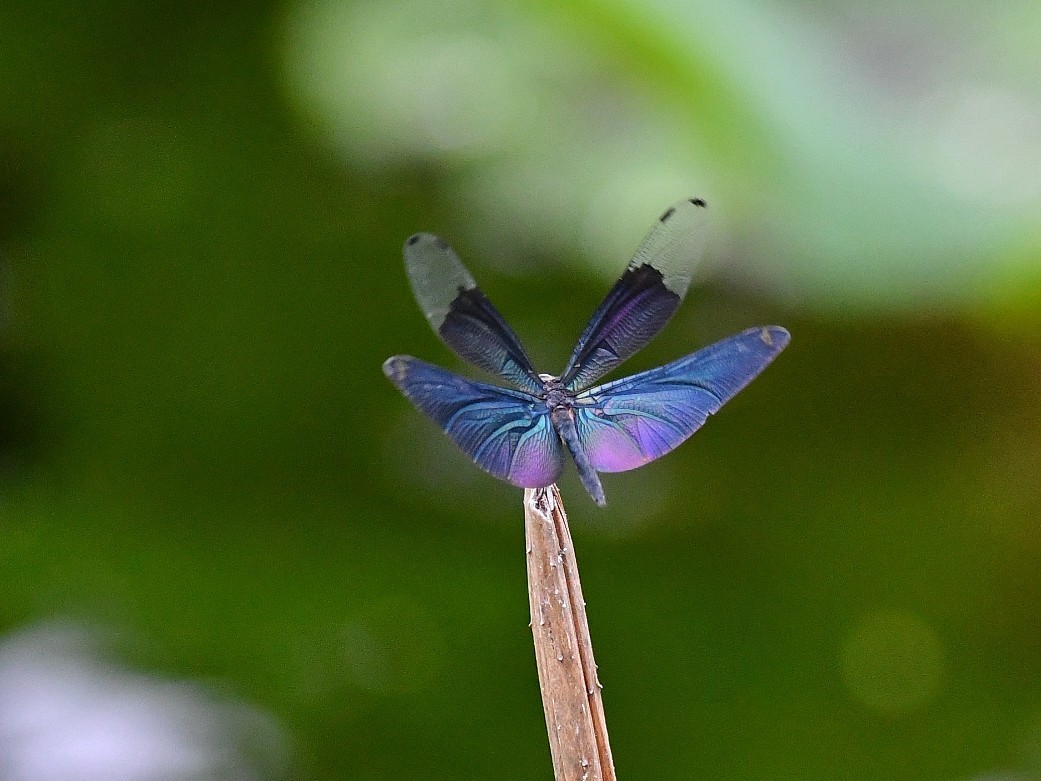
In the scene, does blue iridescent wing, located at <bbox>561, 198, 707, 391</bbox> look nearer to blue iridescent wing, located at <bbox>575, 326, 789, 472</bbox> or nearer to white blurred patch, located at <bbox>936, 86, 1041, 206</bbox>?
blue iridescent wing, located at <bbox>575, 326, 789, 472</bbox>

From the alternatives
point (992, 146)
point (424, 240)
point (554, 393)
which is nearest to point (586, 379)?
point (554, 393)

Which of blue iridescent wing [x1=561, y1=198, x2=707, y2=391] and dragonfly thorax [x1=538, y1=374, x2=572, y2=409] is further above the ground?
blue iridescent wing [x1=561, y1=198, x2=707, y2=391]

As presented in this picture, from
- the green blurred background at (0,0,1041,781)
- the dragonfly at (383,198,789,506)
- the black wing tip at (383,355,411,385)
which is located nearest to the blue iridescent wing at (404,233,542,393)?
the dragonfly at (383,198,789,506)

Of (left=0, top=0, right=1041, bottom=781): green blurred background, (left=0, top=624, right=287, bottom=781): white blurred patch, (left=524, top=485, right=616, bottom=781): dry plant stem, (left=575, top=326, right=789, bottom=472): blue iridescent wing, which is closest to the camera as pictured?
(left=524, top=485, right=616, bottom=781): dry plant stem

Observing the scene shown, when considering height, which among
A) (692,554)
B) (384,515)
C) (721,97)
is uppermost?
(721,97)

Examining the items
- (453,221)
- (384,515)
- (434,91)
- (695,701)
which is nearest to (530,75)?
(434,91)

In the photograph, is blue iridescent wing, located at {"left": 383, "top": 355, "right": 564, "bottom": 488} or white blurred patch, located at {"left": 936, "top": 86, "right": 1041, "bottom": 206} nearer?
blue iridescent wing, located at {"left": 383, "top": 355, "right": 564, "bottom": 488}

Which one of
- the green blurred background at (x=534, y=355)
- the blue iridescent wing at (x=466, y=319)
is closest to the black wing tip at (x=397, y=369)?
the blue iridescent wing at (x=466, y=319)

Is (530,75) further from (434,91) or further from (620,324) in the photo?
(620,324)

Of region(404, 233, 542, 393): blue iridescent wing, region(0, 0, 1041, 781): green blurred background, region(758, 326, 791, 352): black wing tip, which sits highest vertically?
region(0, 0, 1041, 781): green blurred background
